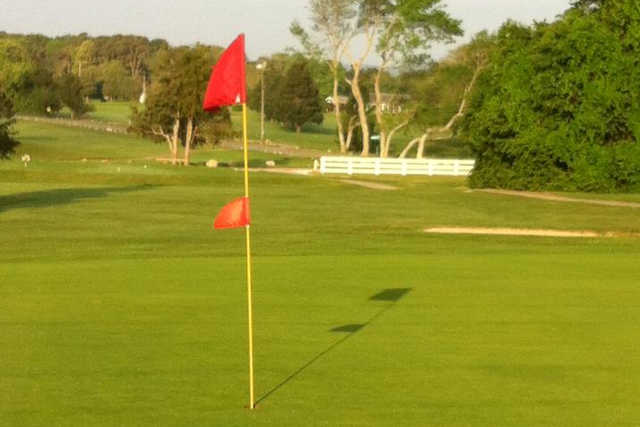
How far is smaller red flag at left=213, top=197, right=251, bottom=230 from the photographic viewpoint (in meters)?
9.77

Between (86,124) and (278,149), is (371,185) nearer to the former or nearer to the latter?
(278,149)

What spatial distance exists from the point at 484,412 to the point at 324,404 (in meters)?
1.24

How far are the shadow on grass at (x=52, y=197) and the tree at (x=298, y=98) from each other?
8685 cm

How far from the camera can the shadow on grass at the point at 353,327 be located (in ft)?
34.7

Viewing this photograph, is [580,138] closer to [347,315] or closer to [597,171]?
[597,171]

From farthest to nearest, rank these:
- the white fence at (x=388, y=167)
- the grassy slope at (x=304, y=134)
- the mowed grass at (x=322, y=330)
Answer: the grassy slope at (x=304, y=134)
the white fence at (x=388, y=167)
the mowed grass at (x=322, y=330)

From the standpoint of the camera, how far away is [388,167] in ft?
236

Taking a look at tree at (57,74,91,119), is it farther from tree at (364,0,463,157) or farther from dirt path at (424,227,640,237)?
dirt path at (424,227,640,237)

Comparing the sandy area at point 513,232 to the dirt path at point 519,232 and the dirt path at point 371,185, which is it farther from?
the dirt path at point 371,185

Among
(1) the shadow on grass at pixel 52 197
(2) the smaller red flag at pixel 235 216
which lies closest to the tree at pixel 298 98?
(1) the shadow on grass at pixel 52 197

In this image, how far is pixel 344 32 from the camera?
82.4 meters

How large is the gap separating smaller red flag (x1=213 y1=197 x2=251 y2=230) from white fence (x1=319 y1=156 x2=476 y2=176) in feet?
202

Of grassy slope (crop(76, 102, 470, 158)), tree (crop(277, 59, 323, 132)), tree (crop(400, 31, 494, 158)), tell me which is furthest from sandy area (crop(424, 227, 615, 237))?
tree (crop(277, 59, 323, 132))

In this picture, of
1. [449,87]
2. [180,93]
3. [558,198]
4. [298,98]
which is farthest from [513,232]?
[298,98]
